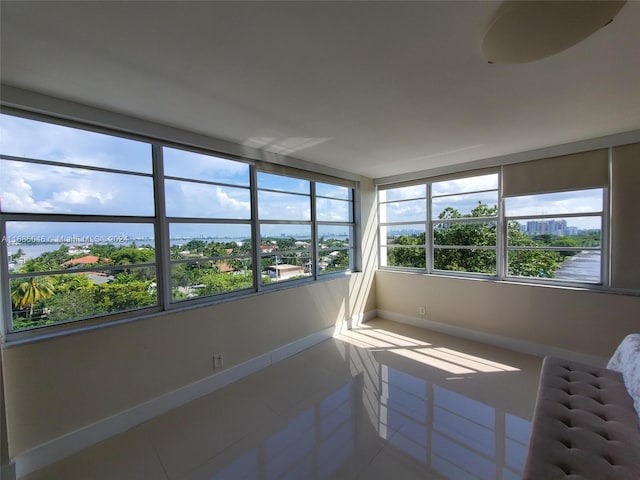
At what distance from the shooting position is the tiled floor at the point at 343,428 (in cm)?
171

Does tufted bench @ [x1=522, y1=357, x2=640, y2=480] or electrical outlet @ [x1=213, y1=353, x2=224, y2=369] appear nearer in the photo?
tufted bench @ [x1=522, y1=357, x2=640, y2=480]

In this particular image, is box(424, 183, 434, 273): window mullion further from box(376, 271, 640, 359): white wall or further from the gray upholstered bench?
the gray upholstered bench

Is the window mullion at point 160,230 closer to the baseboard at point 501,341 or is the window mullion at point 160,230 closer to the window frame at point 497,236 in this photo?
the window frame at point 497,236

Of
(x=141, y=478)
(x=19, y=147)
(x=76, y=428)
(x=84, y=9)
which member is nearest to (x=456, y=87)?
(x=84, y=9)

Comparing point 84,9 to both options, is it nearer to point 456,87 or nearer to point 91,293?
point 91,293

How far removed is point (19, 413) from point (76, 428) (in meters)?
0.35

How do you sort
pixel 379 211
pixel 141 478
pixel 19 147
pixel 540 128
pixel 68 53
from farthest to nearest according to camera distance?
pixel 379 211 → pixel 540 128 → pixel 19 147 → pixel 141 478 → pixel 68 53

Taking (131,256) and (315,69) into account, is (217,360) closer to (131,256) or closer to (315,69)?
(131,256)

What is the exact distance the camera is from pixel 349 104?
6.48 ft

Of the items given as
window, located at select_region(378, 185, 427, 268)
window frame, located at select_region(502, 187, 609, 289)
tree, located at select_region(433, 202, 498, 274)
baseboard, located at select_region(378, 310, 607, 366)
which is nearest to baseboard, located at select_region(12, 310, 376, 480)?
baseboard, located at select_region(378, 310, 607, 366)

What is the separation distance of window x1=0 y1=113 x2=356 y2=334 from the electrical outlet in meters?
0.54

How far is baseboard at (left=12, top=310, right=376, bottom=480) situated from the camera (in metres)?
1.75

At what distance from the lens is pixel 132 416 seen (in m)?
2.12

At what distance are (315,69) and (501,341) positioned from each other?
375 centimetres
